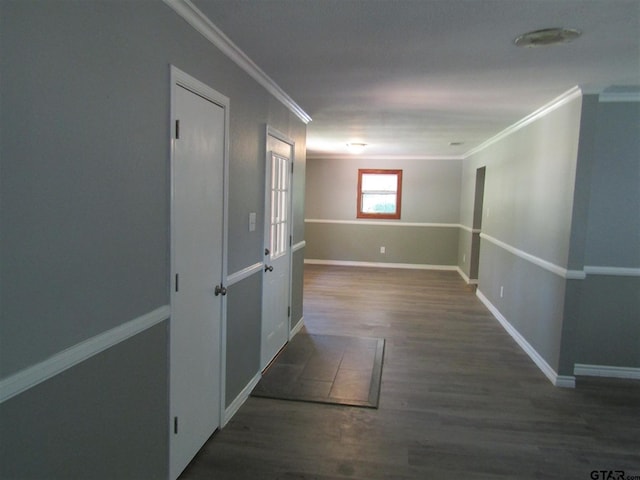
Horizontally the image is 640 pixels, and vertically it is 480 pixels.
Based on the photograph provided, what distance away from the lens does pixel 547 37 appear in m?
2.27

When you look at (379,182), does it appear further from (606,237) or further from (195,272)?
(195,272)

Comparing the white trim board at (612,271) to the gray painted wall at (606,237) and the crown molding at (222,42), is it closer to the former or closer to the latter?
the gray painted wall at (606,237)

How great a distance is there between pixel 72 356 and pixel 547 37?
2.56 m

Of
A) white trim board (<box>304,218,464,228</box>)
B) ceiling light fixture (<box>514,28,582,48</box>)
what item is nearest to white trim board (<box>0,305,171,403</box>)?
ceiling light fixture (<box>514,28,582,48</box>)

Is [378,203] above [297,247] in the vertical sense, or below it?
above

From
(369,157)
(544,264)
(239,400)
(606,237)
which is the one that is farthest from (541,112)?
(369,157)

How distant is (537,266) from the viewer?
13.6ft

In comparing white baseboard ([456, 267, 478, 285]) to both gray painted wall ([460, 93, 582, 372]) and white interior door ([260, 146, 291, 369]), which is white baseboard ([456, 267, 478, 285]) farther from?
white interior door ([260, 146, 291, 369])

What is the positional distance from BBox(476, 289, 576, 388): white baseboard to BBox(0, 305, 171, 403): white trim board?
3.19m

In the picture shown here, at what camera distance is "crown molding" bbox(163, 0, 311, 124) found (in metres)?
2.01

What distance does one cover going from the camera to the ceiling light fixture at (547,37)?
220 cm

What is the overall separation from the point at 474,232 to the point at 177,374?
6.35 m

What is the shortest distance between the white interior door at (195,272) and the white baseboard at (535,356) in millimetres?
2687

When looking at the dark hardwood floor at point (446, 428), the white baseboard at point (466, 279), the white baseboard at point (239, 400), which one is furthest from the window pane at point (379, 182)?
the white baseboard at point (239, 400)
